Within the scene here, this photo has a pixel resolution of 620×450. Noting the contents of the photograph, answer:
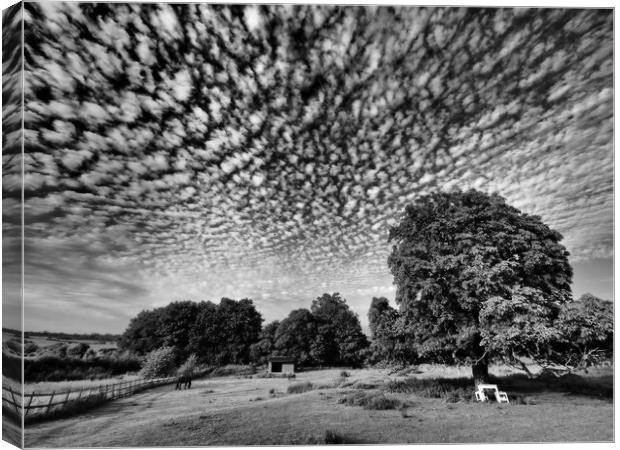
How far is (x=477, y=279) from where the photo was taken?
32.9 feet

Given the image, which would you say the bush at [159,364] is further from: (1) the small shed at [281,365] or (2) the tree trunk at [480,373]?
(2) the tree trunk at [480,373]

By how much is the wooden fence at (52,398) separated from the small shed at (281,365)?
9.29m

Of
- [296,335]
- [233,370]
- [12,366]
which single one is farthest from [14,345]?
[296,335]

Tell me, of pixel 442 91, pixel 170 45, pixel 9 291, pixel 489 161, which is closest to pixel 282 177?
pixel 170 45

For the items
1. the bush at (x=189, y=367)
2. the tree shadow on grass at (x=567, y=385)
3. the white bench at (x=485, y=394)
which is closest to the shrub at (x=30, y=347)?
the bush at (x=189, y=367)

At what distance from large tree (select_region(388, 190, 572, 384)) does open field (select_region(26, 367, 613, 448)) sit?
1791mm

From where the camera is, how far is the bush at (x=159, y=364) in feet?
58.7

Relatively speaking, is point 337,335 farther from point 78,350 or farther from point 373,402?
point 78,350

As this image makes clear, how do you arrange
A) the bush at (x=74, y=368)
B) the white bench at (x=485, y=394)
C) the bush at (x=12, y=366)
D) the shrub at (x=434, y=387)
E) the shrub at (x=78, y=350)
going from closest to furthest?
the bush at (x=12, y=366) → the bush at (x=74, y=368) → the white bench at (x=485, y=394) → the shrub at (x=434, y=387) → the shrub at (x=78, y=350)

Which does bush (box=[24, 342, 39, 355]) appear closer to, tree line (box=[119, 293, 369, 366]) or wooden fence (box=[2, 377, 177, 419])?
wooden fence (box=[2, 377, 177, 419])

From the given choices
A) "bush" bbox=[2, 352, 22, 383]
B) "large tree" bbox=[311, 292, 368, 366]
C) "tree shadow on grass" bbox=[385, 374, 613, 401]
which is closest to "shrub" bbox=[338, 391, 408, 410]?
"tree shadow on grass" bbox=[385, 374, 613, 401]

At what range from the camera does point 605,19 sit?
9234 millimetres

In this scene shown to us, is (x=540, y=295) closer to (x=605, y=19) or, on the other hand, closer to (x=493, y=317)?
(x=493, y=317)

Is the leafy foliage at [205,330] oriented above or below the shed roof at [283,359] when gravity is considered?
above
